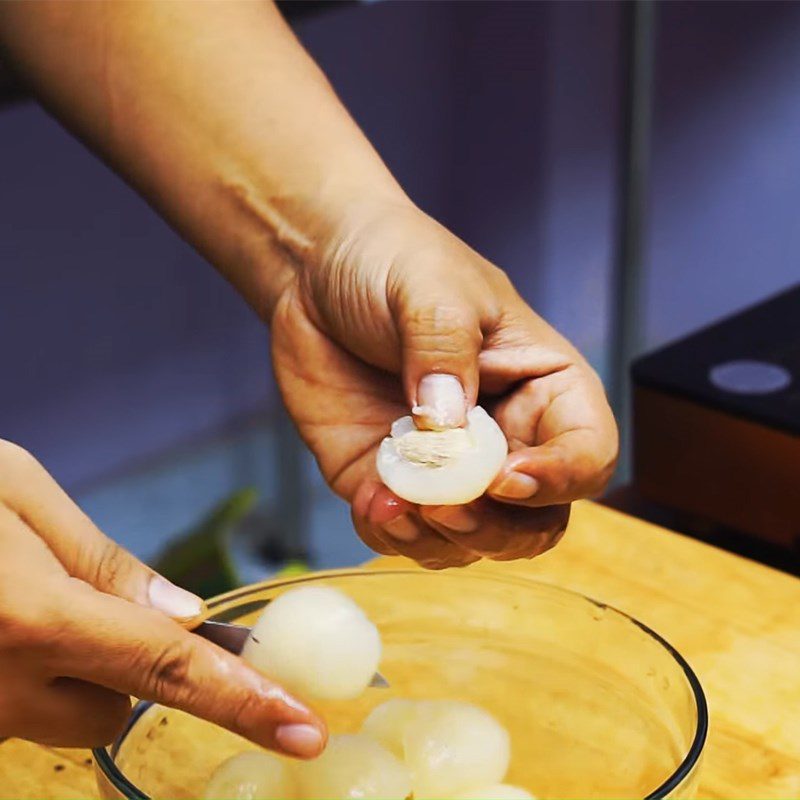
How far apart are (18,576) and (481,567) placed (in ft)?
1.40

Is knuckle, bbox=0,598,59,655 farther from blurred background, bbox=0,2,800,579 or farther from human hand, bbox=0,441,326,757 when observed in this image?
blurred background, bbox=0,2,800,579

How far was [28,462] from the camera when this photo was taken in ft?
1.94

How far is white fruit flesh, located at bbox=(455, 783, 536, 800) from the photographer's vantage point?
0.62 metres

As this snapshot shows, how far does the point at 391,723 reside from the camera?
0.66 meters

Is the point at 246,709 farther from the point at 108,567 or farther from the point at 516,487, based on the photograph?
the point at 516,487

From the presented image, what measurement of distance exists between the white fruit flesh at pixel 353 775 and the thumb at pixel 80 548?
0.28 feet

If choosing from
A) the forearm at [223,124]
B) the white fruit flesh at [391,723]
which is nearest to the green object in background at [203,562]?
the forearm at [223,124]

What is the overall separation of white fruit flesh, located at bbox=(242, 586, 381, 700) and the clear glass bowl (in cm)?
7

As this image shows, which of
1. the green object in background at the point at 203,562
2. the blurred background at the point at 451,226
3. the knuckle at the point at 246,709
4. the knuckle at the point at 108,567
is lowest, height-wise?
the green object in background at the point at 203,562

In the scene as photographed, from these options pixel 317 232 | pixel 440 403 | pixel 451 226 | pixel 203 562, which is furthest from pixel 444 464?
pixel 451 226

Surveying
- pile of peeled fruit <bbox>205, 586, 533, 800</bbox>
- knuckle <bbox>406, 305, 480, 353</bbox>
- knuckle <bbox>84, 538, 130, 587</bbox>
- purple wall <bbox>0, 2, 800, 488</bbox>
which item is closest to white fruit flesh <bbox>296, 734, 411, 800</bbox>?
pile of peeled fruit <bbox>205, 586, 533, 800</bbox>

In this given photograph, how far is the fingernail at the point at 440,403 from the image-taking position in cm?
72

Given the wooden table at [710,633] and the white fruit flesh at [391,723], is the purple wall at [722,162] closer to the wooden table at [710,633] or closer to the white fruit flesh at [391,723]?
the wooden table at [710,633]


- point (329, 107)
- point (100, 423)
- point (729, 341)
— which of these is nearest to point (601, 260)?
point (100, 423)
